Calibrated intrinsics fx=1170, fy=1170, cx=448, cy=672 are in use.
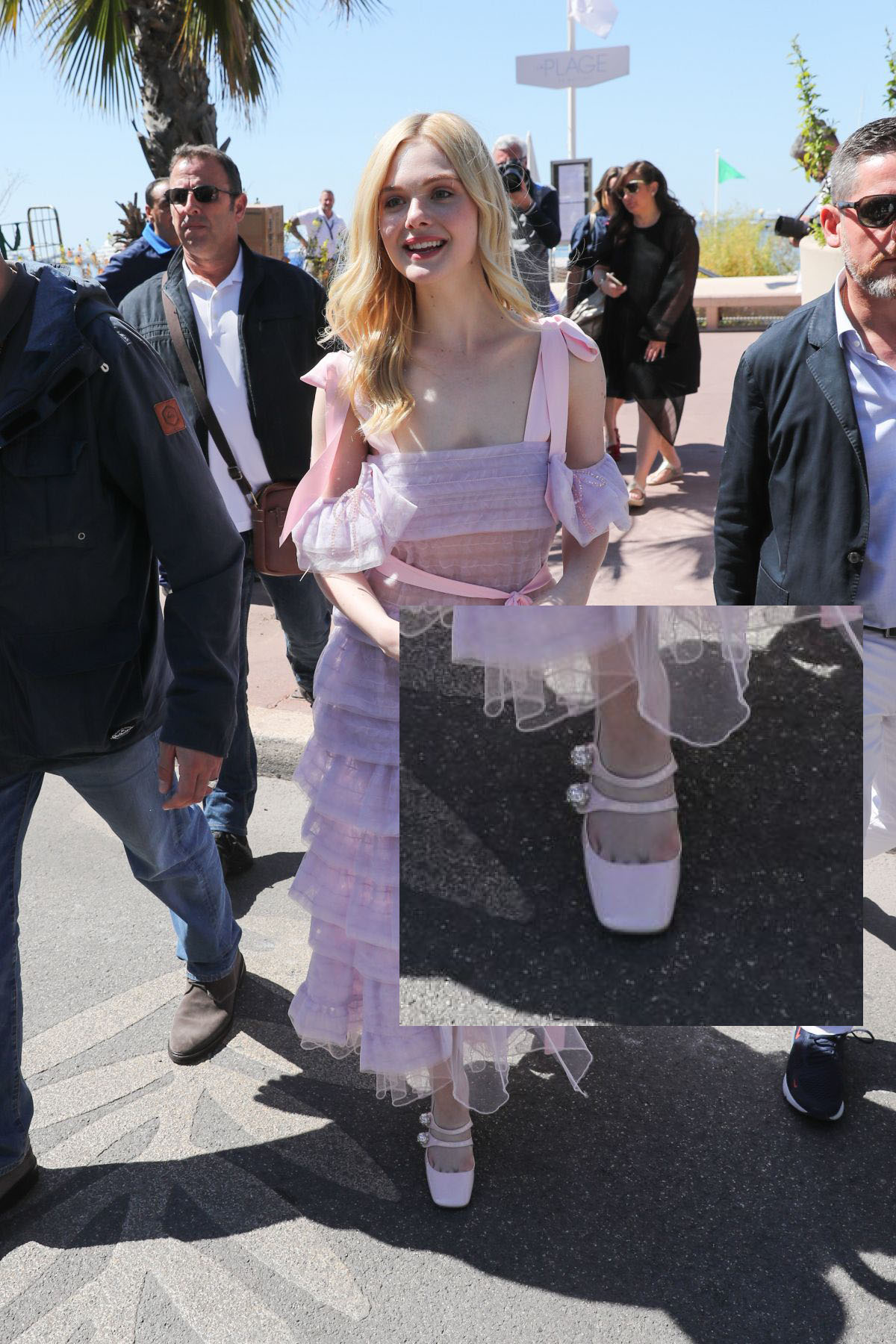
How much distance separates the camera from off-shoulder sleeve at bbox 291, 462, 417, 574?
2236 millimetres

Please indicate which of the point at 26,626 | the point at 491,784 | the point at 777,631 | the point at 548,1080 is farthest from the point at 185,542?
the point at 548,1080

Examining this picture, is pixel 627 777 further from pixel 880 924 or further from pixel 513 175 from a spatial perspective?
pixel 513 175

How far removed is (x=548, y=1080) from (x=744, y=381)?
1741mm

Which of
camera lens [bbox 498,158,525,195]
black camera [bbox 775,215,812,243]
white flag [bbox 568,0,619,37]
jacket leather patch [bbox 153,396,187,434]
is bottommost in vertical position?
jacket leather patch [bbox 153,396,187,434]

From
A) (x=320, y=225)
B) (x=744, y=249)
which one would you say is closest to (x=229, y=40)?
(x=320, y=225)

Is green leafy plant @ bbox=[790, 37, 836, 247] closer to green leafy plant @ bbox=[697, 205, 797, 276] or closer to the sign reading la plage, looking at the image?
the sign reading la plage

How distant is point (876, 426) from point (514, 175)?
14.9ft

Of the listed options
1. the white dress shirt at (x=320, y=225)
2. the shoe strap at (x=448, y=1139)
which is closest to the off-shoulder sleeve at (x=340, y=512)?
the shoe strap at (x=448, y=1139)

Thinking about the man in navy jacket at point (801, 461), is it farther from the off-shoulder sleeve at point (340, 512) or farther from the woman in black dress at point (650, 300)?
the woman in black dress at point (650, 300)

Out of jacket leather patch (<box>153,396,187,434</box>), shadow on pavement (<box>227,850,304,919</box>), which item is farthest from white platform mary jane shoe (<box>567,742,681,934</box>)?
shadow on pavement (<box>227,850,304,919</box>)

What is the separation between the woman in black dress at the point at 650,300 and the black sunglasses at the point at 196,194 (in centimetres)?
383

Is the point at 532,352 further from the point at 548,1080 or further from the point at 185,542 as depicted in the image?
the point at 548,1080

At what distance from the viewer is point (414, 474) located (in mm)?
2252

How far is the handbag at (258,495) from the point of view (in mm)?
3781
